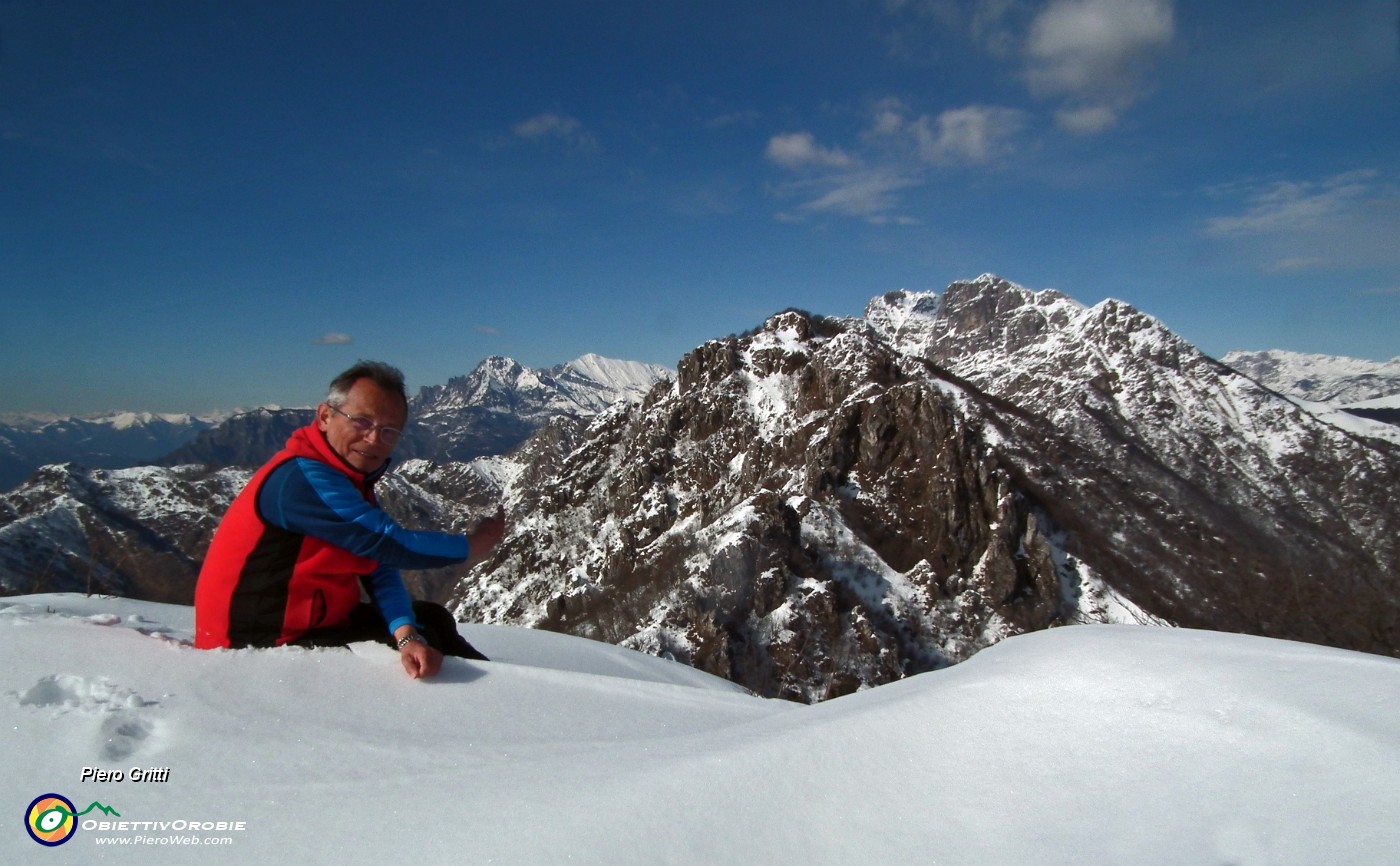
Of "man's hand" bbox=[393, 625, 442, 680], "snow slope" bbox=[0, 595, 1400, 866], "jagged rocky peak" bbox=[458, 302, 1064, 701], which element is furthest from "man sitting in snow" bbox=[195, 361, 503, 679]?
"jagged rocky peak" bbox=[458, 302, 1064, 701]

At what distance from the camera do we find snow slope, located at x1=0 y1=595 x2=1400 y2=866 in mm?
2336

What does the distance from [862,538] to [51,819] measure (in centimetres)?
10182

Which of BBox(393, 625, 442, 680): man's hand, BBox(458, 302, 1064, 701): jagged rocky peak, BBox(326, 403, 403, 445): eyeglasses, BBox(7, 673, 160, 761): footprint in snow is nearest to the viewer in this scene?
BBox(7, 673, 160, 761): footprint in snow

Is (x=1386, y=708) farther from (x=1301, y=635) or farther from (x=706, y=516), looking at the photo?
(x=1301, y=635)

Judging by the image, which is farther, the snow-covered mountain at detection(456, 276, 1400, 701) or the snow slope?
the snow-covered mountain at detection(456, 276, 1400, 701)

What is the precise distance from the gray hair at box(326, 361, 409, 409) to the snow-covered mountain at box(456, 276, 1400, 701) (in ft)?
254

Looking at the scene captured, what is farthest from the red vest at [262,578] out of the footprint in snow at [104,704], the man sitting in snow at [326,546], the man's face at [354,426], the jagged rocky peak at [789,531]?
the jagged rocky peak at [789,531]

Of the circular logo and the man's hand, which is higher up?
the man's hand

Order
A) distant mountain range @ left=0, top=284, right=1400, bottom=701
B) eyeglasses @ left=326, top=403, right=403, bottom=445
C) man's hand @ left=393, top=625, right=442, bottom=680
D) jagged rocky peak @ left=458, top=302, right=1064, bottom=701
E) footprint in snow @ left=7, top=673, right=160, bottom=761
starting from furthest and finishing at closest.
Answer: distant mountain range @ left=0, top=284, right=1400, bottom=701
jagged rocky peak @ left=458, top=302, right=1064, bottom=701
eyeglasses @ left=326, top=403, right=403, bottom=445
man's hand @ left=393, top=625, right=442, bottom=680
footprint in snow @ left=7, top=673, right=160, bottom=761

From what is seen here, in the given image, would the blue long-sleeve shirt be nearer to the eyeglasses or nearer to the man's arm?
the man's arm

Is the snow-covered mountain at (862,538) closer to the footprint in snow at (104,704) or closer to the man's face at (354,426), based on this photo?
the man's face at (354,426)

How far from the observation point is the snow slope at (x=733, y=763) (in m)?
2.34

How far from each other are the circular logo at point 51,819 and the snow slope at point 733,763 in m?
0.05

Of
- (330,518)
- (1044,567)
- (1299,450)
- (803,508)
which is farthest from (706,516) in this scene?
(1299,450)
